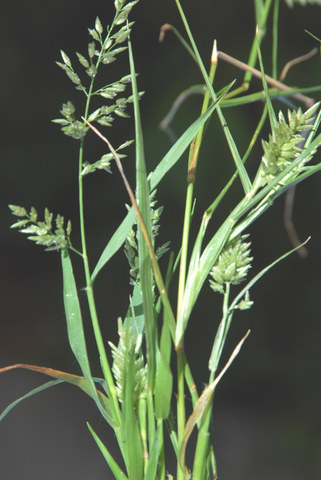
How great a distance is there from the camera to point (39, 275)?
3.00 feet

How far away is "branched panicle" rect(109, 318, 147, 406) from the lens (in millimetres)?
233

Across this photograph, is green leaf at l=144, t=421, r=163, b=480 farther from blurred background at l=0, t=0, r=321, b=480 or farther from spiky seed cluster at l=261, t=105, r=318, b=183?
blurred background at l=0, t=0, r=321, b=480

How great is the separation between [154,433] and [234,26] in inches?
26.8

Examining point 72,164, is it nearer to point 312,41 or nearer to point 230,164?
point 230,164

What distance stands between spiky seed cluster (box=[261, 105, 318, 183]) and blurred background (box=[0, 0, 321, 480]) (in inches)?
20.3

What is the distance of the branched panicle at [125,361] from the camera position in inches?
9.2

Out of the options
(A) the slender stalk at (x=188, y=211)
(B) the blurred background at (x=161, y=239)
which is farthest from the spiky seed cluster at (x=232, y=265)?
(B) the blurred background at (x=161, y=239)

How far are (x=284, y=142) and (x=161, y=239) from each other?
2.01 ft

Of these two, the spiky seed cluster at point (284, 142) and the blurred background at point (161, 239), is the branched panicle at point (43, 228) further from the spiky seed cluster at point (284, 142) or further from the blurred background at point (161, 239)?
the blurred background at point (161, 239)

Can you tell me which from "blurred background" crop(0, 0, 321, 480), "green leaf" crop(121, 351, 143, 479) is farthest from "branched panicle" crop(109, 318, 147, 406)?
"blurred background" crop(0, 0, 321, 480)

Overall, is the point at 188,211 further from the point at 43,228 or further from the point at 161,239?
the point at 161,239

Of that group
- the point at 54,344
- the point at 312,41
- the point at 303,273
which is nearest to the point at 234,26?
the point at 312,41

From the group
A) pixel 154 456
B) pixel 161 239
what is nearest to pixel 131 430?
pixel 154 456

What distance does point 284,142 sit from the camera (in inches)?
9.0
